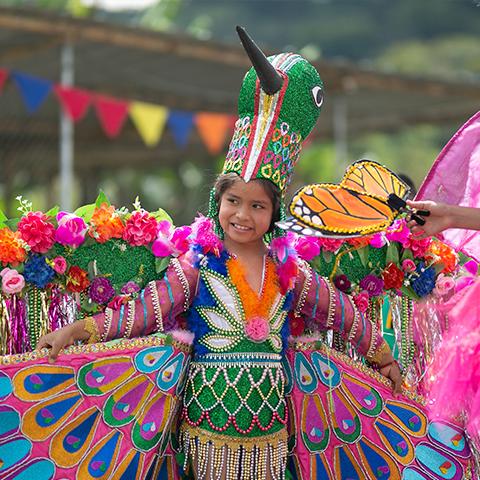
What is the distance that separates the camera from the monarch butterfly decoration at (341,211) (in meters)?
2.84

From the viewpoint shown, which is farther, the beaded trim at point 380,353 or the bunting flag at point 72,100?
the bunting flag at point 72,100

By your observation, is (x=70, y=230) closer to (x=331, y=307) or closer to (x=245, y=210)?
(x=245, y=210)


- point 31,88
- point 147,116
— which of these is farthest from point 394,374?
point 147,116

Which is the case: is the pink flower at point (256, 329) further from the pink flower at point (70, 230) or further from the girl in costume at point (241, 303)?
the pink flower at point (70, 230)

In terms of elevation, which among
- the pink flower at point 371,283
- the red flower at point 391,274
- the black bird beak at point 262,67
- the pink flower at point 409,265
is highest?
the black bird beak at point 262,67

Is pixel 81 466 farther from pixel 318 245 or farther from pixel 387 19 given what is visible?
pixel 387 19

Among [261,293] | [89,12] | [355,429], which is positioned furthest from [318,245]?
[89,12]

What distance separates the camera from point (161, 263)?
3.35 metres

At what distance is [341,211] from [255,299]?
0.55 m

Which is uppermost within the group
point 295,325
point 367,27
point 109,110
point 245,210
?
point 245,210

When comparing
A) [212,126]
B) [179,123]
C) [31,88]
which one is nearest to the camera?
[31,88]

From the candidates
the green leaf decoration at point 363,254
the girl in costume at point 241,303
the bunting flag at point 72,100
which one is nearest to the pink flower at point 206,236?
the girl in costume at point 241,303

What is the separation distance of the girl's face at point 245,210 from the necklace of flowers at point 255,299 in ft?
0.35

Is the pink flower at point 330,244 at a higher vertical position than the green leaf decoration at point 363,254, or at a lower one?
higher
